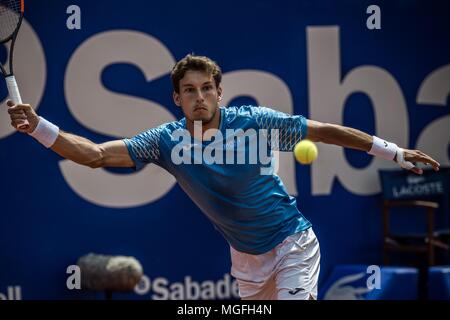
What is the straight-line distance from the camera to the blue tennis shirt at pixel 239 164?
5469 mm

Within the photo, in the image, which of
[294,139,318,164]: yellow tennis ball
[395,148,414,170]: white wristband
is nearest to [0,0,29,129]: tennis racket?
[294,139,318,164]: yellow tennis ball

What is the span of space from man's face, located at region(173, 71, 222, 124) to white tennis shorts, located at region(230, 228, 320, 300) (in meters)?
0.90

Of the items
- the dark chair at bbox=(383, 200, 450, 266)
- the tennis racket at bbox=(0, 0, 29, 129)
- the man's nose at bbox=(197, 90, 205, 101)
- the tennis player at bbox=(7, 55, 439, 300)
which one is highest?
the tennis racket at bbox=(0, 0, 29, 129)

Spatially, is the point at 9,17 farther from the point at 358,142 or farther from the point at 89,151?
the point at 358,142

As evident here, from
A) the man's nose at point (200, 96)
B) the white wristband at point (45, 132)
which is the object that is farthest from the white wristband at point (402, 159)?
the white wristband at point (45, 132)

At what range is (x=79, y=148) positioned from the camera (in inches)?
204

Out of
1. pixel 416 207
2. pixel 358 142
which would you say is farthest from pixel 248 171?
pixel 416 207

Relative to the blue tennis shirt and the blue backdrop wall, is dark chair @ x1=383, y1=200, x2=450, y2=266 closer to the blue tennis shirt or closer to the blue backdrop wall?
the blue backdrop wall

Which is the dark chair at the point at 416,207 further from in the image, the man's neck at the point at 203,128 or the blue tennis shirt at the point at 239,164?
the man's neck at the point at 203,128

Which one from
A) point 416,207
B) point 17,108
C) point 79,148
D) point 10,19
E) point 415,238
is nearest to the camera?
point 17,108

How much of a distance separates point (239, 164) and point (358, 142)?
75cm

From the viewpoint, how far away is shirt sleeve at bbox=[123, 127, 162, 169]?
5.42m

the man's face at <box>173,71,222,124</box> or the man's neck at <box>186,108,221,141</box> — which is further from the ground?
the man's face at <box>173,71,222,124</box>

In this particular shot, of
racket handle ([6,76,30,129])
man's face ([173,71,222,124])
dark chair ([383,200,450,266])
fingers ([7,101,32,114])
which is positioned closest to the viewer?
fingers ([7,101,32,114])
